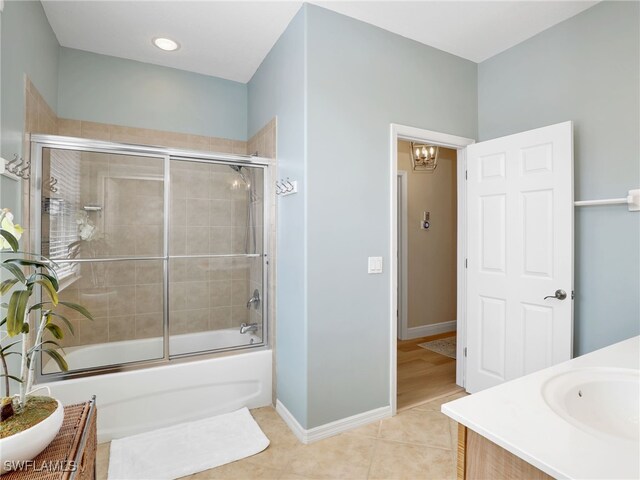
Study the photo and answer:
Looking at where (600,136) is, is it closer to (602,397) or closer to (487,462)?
(602,397)

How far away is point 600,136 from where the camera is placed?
7.05ft

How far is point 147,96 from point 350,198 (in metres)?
2.09

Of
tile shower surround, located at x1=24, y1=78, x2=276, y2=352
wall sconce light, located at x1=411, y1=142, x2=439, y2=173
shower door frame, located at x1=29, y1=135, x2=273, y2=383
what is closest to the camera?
shower door frame, located at x1=29, y1=135, x2=273, y2=383

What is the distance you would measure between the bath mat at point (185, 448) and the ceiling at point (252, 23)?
9.17 feet

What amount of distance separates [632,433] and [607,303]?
1262 millimetres

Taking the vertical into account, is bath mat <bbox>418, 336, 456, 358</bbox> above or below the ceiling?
below

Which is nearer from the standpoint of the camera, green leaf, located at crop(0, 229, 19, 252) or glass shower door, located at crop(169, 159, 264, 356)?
green leaf, located at crop(0, 229, 19, 252)

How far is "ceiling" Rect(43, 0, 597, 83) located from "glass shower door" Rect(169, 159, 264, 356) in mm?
951

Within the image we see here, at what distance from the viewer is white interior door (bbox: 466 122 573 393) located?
221cm

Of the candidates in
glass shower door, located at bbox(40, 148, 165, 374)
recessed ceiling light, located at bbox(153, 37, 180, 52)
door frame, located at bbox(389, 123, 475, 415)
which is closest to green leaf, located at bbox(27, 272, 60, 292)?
glass shower door, located at bbox(40, 148, 165, 374)

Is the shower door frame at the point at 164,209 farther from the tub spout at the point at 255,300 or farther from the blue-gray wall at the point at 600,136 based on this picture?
the blue-gray wall at the point at 600,136

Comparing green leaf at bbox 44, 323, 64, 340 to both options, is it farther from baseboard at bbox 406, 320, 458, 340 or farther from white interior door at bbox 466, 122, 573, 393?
baseboard at bbox 406, 320, 458, 340

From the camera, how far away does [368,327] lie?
7.78 ft

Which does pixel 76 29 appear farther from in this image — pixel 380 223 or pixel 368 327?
pixel 368 327
